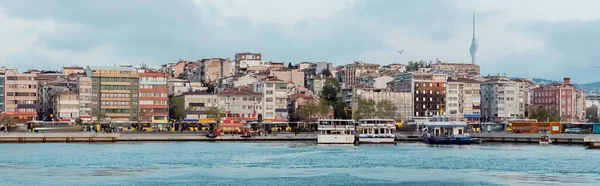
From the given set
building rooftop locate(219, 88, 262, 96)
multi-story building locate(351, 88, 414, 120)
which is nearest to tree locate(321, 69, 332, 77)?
multi-story building locate(351, 88, 414, 120)

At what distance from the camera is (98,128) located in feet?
355

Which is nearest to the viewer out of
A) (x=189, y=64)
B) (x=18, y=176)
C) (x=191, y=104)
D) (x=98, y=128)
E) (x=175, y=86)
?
(x=18, y=176)

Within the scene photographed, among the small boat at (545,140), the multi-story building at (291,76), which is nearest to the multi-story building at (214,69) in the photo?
the multi-story building at (291,76)

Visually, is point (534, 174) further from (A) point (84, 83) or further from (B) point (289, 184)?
(A) point (84, 83)

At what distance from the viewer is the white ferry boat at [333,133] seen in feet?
287

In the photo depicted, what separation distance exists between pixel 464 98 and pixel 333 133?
51674 mm

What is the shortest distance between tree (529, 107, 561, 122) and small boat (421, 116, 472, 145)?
124ft

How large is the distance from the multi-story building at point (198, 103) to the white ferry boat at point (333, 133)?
3427 cm

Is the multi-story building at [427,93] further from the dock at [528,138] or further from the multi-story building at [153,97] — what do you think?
the multi-story building at [153,97]

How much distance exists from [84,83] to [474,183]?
2946 inches

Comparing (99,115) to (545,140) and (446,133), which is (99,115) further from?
(545,140)

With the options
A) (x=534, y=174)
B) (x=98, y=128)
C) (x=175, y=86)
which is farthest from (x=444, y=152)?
(x=175, y=86)

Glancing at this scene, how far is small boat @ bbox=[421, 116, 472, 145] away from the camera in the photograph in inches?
3568

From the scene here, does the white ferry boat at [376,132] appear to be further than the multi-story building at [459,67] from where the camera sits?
No
